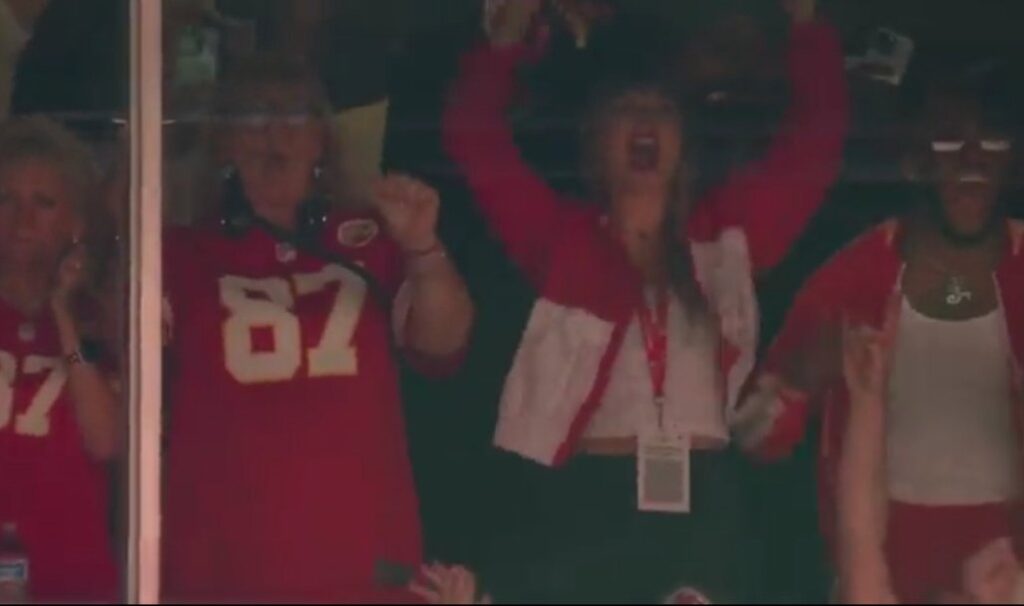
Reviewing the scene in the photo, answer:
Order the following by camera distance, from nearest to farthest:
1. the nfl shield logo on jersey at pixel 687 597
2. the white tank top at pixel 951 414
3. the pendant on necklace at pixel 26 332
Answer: the nfl shield logo on jersey at pixel 687 597, the white tank top at pixel 951 414, the pendant on necklace at pixel 26 332

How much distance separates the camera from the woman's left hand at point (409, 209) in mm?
3105

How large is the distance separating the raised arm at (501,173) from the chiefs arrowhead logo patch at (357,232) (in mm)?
180

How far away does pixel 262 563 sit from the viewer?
2.97m

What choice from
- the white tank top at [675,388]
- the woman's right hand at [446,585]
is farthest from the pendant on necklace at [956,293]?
the woman's right hand at [446,585]

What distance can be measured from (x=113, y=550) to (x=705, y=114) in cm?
122

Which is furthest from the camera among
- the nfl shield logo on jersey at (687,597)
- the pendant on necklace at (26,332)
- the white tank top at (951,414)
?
the pendant on necklace at (26,332)

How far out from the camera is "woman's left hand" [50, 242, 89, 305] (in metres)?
3.13

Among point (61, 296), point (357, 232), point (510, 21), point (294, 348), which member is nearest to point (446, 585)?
point (294, 348)

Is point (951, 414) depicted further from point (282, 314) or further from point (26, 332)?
point (26, 332)

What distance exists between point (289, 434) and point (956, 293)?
1136 mm

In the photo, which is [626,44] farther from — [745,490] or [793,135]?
[745,490]

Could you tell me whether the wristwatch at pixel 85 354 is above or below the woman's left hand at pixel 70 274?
below

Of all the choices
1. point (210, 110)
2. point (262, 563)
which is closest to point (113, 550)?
point (262, 563)

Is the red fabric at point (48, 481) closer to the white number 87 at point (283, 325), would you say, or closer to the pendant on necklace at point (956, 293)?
the white number 87 at point (283, 325)
